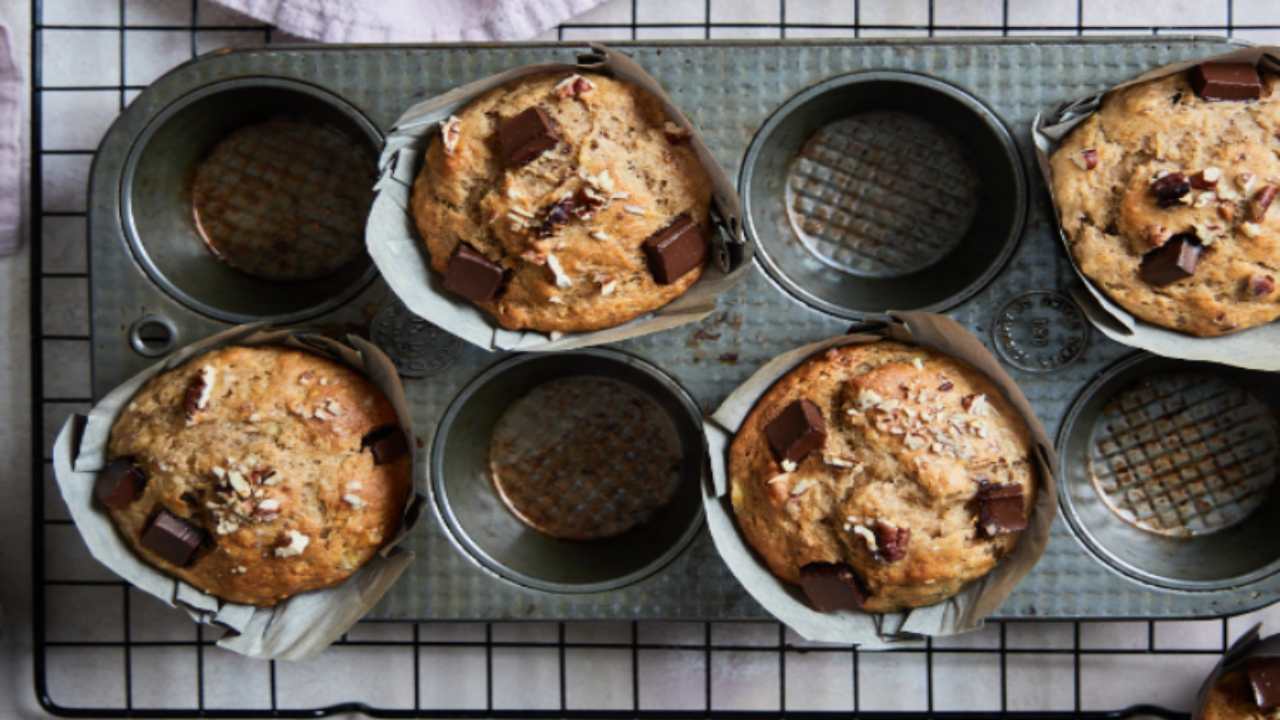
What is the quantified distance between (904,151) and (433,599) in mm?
1578

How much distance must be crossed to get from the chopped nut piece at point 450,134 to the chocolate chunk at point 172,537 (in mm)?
959

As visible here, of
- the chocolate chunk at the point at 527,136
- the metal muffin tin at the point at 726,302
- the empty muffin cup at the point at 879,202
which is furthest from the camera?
the empty muffin cup at the point at 879,202

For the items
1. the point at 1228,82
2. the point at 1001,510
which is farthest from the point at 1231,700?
the point at 1228,82

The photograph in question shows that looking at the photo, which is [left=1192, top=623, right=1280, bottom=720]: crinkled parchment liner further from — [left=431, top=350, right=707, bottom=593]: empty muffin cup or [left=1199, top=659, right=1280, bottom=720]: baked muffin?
[left=431, top=350, right=707, bottom=593]: empty muffin cup

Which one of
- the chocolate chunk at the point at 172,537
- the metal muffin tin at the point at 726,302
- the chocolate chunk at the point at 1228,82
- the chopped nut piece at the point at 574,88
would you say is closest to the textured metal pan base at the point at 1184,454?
the metal muffin tin at the point at 726,302

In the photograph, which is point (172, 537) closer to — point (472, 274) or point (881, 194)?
point (472, 274)

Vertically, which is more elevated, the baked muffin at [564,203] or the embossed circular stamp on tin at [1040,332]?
the baked muffin at [564,203]

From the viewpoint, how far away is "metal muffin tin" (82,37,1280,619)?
2225 mm

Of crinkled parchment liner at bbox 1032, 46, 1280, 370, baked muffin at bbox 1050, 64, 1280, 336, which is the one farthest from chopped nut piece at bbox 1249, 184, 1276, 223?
crinkled parchment liner at bbox 1032, 46, 1280, 370

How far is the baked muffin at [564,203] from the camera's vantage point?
205 cm

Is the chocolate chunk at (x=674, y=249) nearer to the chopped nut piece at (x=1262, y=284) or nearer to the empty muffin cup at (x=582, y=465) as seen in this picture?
the empty muffin cup at (x=582, y=465)

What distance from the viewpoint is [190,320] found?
2326 millimetres

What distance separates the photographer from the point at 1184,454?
2.50 metres

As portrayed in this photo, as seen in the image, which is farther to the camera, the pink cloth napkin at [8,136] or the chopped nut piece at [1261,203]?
the pink cloth napkin at [8,136]
